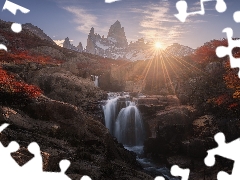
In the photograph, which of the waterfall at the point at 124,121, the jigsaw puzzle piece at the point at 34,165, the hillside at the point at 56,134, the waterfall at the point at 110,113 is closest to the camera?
the jigsaw puzzle piece at the point at 34,165

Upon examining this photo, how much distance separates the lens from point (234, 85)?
21625 mm

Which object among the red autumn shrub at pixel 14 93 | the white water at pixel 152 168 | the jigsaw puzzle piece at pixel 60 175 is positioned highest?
the red autumn shrub at pixel 14 93

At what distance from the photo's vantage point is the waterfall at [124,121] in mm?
27000

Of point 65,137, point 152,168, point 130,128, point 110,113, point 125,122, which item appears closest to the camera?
point 65,137

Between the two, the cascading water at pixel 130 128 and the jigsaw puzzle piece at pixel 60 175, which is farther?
the cascading water at pixel 130 128

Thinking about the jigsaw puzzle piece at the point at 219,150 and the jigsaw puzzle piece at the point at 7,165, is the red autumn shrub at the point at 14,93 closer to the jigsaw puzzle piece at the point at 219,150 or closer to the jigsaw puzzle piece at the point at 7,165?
the jigsaw puzzle piece at the point at 7,165

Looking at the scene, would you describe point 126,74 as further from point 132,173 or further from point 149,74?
point 132,173

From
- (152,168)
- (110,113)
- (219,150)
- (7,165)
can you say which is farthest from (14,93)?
(110,113)

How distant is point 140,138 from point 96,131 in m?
12.3

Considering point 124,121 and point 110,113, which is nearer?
point 124,121

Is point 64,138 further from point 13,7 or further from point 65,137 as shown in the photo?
→ point 13,7

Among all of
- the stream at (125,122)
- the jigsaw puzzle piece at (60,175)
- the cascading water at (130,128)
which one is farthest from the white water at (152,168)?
the jigsaw puzzle piece at (60,175)

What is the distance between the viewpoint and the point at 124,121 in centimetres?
2791

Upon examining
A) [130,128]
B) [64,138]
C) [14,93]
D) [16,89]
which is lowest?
[130,128]
